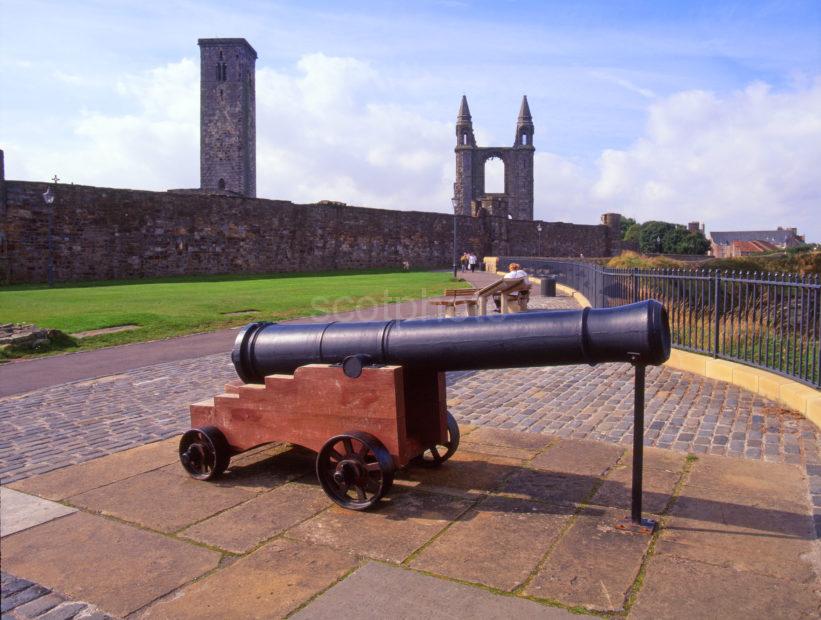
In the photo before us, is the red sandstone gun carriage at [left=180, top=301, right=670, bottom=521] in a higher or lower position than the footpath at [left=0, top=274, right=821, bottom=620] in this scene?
higher

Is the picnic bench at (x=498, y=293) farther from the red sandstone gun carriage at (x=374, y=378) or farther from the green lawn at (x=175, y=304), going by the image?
the red sandstone gun carriage at (x=374, y=378)

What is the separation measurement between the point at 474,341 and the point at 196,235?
27945 millimetres

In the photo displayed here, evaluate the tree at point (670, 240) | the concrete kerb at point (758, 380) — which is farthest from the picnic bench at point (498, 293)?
the tree at point (670, 240)

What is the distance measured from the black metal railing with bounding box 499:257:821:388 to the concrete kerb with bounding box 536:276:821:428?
11cm

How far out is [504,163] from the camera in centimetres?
8219

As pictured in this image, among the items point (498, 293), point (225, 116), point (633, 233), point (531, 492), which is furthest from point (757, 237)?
point (531, 492)

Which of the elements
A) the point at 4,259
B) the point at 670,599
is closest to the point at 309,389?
the point at 670,599

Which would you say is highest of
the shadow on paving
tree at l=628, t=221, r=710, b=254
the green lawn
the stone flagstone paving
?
tree at l=628, t=221, r=710, b=254

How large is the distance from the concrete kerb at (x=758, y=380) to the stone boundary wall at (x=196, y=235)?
76.7 ft

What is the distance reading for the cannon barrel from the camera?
11.1 feet

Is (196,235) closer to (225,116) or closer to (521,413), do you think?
(521,413)

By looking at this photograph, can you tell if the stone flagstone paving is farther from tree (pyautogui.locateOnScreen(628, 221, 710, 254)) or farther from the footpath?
tree (pyautogui.locateOnScreen(628, 221, 710, 254))

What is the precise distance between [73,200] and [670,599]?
2724 centimetres

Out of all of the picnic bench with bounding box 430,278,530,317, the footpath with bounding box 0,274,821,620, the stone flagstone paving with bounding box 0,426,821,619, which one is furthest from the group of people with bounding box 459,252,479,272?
the stone flagstone paving with bounding box 0,426,821,619
